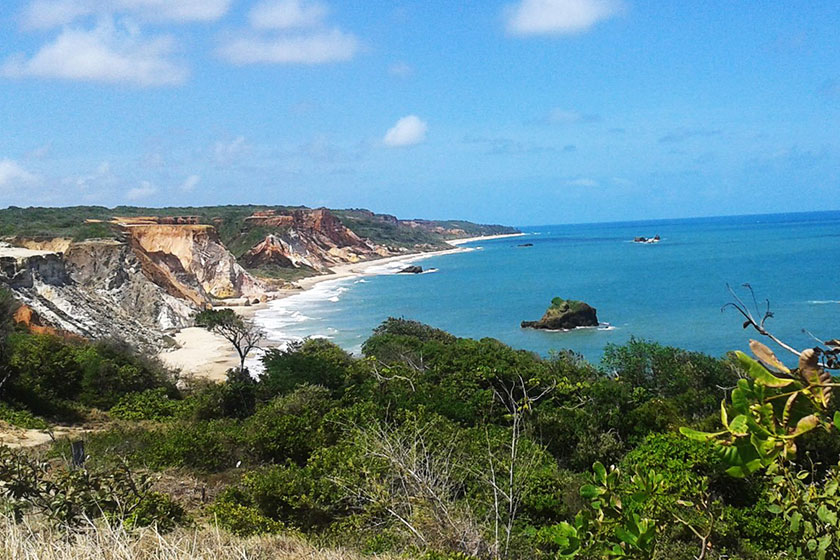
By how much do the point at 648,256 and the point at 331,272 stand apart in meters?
45.0

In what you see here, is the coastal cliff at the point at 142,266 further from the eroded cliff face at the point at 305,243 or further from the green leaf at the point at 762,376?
the green leaf at the point at 762,376

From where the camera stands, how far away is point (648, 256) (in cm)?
9588

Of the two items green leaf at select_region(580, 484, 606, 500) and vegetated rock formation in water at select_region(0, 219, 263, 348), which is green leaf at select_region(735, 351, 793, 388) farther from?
vegetated rock formation in water at select_region(0, 219, 263, 348)

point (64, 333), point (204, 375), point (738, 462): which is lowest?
point (204, 375)

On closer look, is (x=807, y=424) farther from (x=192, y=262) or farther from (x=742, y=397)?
(x=192, y=262)

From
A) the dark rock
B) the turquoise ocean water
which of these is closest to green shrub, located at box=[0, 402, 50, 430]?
the turquoise ocean water

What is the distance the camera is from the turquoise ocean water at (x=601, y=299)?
126 ft

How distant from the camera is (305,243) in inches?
3472

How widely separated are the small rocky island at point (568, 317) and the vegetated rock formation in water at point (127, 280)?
22747 mm

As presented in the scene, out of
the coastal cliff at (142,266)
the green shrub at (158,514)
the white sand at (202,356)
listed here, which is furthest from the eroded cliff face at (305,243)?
the green shrub at (158,514)

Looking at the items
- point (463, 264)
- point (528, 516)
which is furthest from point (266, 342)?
point (463, 264)

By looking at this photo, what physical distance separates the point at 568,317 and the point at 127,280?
27557 mm

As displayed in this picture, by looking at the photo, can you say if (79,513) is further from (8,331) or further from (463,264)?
(463,264)

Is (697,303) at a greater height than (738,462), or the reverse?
(738,462)
